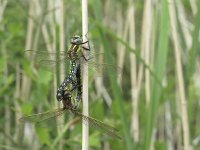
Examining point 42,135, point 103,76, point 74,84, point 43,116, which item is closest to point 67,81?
point 74,84

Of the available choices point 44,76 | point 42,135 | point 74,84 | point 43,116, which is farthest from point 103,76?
point 74,84

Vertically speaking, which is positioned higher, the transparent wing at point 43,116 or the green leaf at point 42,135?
the transparent wing at point 43,116

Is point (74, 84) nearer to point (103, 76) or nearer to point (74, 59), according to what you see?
point (74, 59)

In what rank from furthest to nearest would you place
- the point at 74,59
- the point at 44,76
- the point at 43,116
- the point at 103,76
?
the point at 103,76 → the point at 44,76 → the point at 43,116 → the point at 74,59

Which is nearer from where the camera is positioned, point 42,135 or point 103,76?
point 42,135

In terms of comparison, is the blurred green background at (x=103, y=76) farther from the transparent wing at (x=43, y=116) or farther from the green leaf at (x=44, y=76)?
the transparent wing at (x=43, y=116)

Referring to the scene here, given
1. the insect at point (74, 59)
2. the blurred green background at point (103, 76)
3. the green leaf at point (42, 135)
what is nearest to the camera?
the insect at point (74, 59)

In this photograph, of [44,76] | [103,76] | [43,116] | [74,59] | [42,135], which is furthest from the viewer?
[103,76]

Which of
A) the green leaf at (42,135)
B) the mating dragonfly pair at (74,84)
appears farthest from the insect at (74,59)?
the green leaf at (42,135)

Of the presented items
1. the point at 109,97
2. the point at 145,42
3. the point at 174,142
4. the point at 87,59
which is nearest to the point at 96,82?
the point at 109,97

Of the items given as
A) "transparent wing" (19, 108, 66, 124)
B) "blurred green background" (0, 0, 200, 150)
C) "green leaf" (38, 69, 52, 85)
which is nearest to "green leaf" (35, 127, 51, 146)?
"blurred green background" (0, 0, 200, 150)

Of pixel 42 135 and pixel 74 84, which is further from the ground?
pixel 74 84
